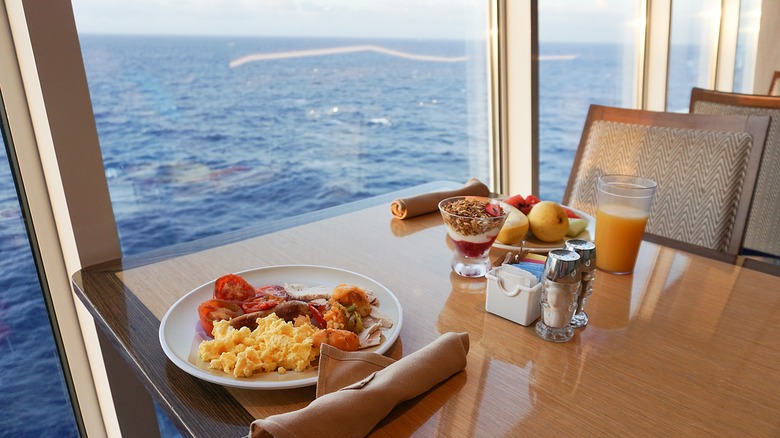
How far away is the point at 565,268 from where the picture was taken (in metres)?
0.71

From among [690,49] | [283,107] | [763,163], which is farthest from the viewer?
[690,49]

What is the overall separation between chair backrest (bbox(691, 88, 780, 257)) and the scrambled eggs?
5.59 feet

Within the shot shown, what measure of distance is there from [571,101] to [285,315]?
2.83 meters

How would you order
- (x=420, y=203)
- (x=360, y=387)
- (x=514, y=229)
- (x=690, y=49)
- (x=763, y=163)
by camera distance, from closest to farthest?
(x=360, y=387) < (x=514, y=229) < (x=420, y=203) < (x=763, y=163) < (x=690, y=49)

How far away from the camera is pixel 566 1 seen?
8.52ft

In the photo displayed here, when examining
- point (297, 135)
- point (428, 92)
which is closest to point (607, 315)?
point (428, 92)

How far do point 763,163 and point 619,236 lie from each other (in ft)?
4.27

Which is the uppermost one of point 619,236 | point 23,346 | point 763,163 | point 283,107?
point 283,107

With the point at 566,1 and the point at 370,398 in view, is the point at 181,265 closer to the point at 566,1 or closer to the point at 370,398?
the point at 370,398

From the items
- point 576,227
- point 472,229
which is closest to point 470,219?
point 472,229

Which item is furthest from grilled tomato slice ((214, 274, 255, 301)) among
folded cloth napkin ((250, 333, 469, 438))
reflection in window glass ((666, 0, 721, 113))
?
reflection in window glass ((666, 0, 721, 113))

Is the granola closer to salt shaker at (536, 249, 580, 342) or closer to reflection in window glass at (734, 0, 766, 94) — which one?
salt shaker at (536, 249, 580, 342)

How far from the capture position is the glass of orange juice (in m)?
0.92

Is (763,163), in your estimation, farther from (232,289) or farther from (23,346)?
(23,346)
